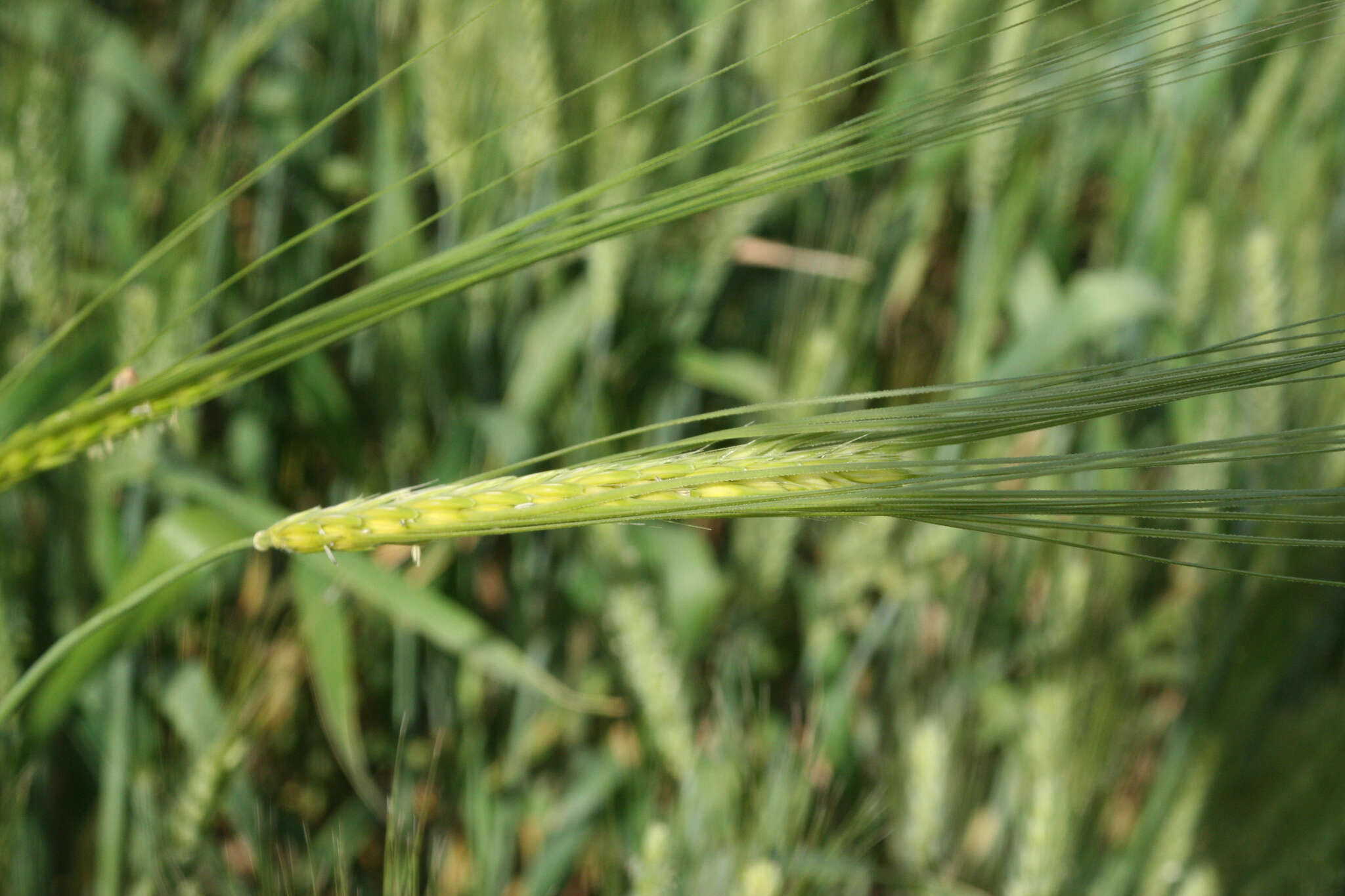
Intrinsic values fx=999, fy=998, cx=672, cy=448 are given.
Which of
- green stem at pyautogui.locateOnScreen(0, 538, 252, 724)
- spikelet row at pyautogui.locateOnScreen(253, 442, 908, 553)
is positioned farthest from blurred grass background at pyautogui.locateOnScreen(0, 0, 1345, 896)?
spikelet row at pyautogui.locateOnScreen(253, 442, 908, 553)

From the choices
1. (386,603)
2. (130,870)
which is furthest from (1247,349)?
(130,870)

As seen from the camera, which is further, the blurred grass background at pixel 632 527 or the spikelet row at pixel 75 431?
the blurred grass background at pixel 632 527

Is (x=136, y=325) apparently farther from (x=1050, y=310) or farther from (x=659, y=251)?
(x=1050, y=310)

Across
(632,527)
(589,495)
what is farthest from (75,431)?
(632,527)

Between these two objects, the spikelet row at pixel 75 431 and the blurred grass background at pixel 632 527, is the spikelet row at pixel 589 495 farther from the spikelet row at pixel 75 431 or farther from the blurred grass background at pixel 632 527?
the blurred grass background at pixel 632 527

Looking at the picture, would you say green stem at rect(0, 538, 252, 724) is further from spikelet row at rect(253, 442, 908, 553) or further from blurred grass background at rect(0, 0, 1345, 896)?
→ blurred grass background at rect(0, 0, 1345, 896)

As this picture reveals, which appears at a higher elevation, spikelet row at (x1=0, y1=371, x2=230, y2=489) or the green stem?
spikelet row at (x1=0, y1=371, x2=230, y2=489)

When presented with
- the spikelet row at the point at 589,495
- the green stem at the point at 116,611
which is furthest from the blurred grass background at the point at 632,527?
the spikelet row at the point at 589,495
